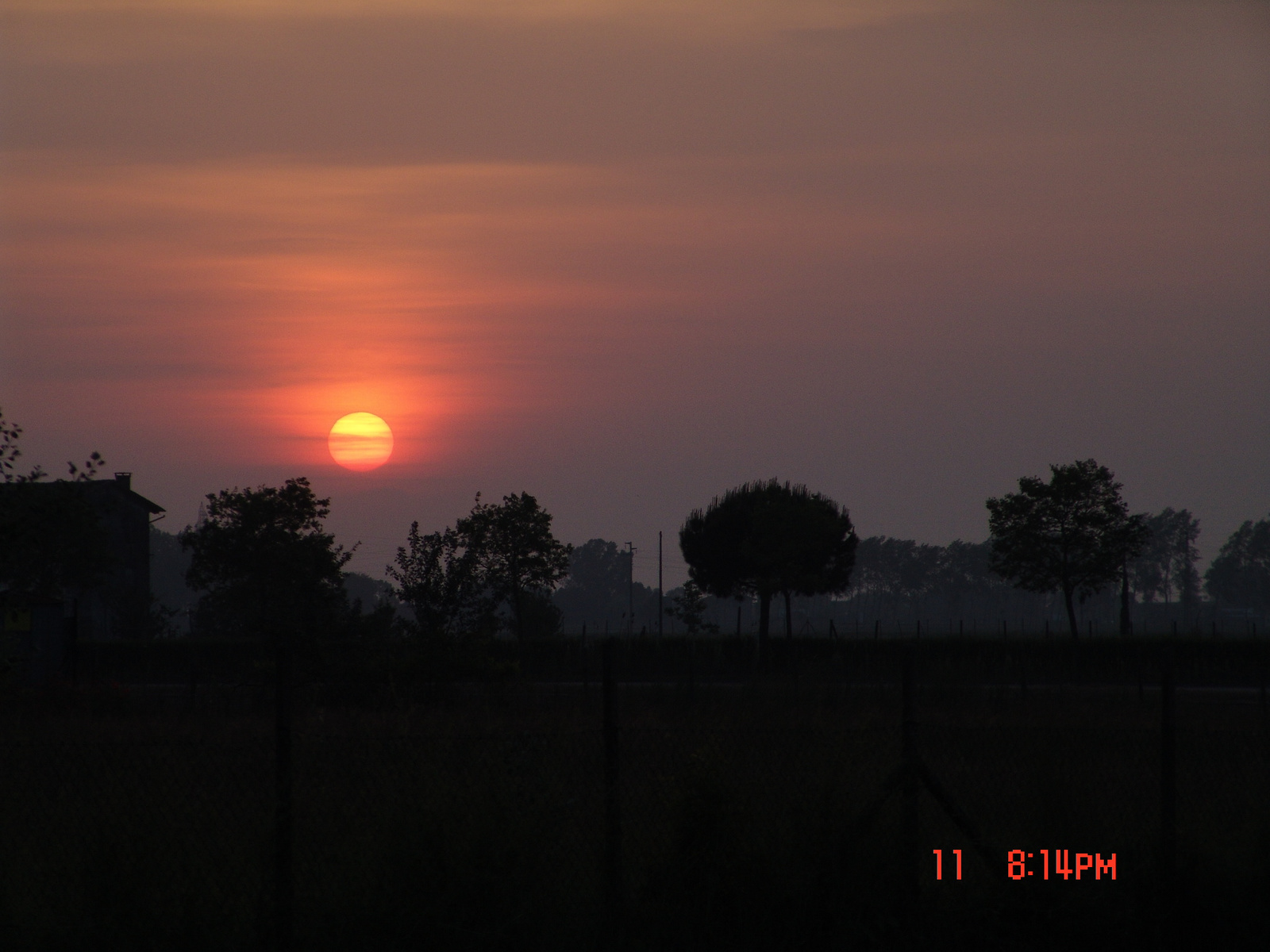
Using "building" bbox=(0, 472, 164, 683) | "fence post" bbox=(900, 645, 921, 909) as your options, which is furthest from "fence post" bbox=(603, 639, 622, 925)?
"building" bbox=(0, 472, 164, 683)

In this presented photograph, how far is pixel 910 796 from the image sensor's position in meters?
7.10

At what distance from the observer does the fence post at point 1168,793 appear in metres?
7.15

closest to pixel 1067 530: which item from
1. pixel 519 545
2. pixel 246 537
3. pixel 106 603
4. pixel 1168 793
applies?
pixel 519 545

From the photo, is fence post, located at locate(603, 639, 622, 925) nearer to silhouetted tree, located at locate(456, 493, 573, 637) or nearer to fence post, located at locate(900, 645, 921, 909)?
fence post, located at locate(900, 645, 921, 909)

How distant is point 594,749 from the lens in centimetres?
1273

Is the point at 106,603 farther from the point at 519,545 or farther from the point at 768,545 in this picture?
the point at 768,545

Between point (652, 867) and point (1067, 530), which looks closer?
point (652, 867)

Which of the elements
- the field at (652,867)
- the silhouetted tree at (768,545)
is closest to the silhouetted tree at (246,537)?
the silhouetted tree at (768,545)

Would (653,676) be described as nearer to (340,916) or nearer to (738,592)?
(738,592)

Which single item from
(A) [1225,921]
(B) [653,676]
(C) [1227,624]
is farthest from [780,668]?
(C) [1227,624]

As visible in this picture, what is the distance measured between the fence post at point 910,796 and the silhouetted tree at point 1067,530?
4360 centimetres

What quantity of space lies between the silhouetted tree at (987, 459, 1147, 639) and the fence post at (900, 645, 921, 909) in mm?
43599
